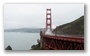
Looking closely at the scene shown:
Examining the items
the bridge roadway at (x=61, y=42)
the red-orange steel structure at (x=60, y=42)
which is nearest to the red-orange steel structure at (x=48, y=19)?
the red-orange steel structure at (x=60, y=42)

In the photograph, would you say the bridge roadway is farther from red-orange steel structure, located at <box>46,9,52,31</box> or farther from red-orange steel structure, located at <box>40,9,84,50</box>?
red-orange steel structure, located at <box>46,9,52,31</box>

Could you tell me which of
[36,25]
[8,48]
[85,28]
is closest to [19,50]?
[8,48]

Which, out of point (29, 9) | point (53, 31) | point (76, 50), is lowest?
point (76, 50)

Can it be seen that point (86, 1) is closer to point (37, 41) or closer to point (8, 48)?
point (37, 41)

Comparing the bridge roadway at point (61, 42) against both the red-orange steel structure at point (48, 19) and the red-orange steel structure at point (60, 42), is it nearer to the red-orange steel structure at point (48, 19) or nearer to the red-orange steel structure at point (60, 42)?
the red-orange steel structure at point (60, 42)

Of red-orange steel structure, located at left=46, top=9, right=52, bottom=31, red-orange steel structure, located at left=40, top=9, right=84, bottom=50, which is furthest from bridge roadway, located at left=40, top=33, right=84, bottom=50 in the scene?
red-orange steel structure, located at left=46, top=9, right=52, bottom=31

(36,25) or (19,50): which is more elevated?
(36,25)
